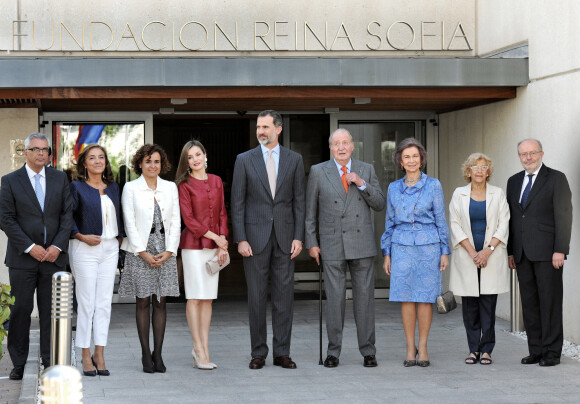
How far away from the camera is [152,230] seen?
7.02 meters

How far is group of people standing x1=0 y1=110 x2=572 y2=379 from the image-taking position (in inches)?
272

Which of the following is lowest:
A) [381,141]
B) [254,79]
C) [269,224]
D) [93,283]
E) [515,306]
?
[515,306]

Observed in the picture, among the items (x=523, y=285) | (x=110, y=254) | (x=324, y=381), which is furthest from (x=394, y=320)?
(x=110, y=254)

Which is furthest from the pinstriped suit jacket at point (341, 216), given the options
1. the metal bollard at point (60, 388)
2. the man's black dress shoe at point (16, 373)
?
the metal bollard at point (60, 388)

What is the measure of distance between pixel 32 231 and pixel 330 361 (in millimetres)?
2561

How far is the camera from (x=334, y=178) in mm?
7336

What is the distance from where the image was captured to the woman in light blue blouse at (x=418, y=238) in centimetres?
723

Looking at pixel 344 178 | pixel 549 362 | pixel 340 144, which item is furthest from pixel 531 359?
pixel 340 144

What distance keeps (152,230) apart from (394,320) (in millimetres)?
4043

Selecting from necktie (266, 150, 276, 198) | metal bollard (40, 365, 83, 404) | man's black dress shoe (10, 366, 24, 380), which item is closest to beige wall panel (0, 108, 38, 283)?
man's black dress shoe (10, 366, 24, 380)

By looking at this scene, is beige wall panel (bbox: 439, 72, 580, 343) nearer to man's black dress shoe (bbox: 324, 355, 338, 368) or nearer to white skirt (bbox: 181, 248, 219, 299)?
man's black dress shoe (bbox: 324, 355, 338, 368)

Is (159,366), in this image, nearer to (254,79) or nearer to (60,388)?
(254,79)

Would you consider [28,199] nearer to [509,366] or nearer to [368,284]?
[368,284]

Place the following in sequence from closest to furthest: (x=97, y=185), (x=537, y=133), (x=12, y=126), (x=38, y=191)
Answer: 1. (x=38, y=191)
2. (x=97, y=185)
3. (x=537, y=133)
4. (x=12, y=126)
